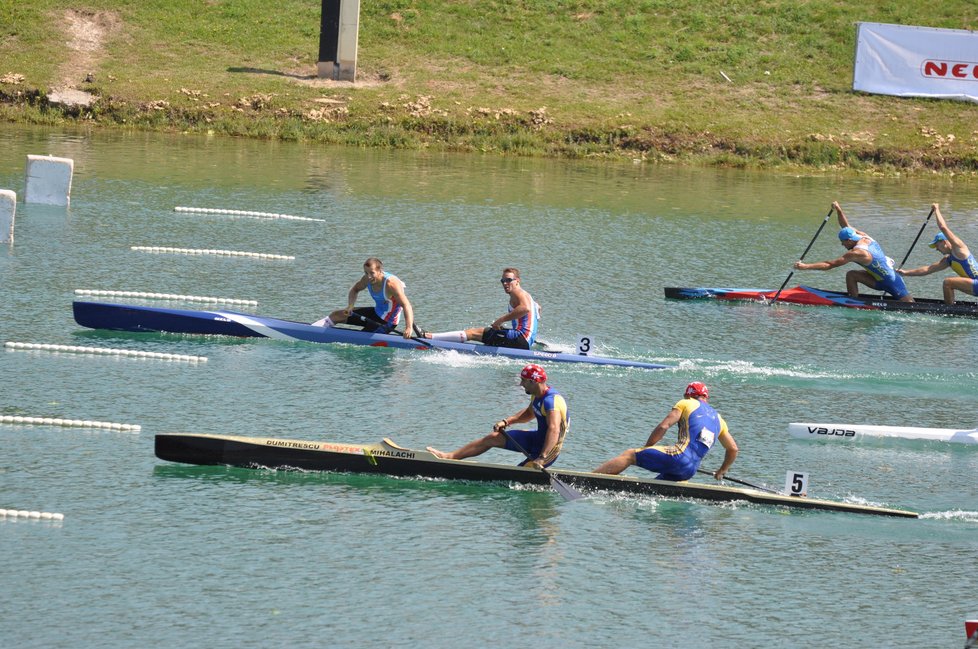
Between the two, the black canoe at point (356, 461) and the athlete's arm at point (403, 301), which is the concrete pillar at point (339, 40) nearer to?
the athlete's arm at point (403, 301)

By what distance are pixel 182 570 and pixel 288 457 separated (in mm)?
2649

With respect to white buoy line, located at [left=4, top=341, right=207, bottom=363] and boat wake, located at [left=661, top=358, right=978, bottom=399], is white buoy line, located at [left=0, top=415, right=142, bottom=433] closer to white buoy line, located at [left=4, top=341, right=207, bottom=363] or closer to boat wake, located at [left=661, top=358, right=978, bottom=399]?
white buoy line, located at [left=4, top=341, right=207, bottom=363]

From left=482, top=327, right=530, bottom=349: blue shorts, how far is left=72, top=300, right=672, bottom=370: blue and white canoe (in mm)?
114

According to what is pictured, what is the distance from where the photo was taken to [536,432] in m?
14.5

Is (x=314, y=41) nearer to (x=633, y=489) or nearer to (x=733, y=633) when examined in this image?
(x=633, y=489)

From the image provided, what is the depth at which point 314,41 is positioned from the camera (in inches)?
1877

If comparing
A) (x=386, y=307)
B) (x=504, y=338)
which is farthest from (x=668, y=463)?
(x=386, y=307)

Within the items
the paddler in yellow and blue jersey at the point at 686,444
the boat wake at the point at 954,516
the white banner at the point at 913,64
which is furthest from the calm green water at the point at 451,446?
the white banner at the point at 913,64

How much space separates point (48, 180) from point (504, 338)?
13412 millimetres

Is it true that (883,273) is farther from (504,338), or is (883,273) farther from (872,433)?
(504,338)

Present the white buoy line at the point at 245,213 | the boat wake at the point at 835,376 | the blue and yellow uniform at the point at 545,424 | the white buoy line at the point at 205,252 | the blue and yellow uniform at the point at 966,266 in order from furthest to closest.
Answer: the white buoy line at the point at 245,213 → the white buoy line at the point at 205,252 → the blue and yellow uniform at the point at 966,266 → the boat wake at the point at 835,376 → the blue and yellow uniform at the point at 545,424

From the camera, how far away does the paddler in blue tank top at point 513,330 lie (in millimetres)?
19344

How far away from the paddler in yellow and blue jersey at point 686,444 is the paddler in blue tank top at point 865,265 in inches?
415

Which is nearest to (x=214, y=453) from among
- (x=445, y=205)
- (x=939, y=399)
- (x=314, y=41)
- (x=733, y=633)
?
(x=733, y=633)
